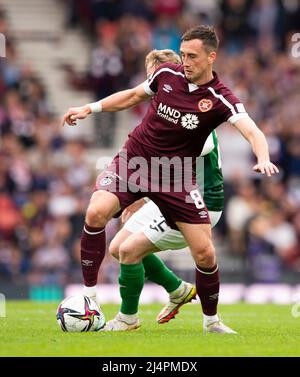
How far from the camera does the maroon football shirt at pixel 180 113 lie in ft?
30.7

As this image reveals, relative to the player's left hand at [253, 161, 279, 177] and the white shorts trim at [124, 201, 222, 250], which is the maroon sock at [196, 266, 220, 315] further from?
the player's left hand at [253, 161, 279, 177]

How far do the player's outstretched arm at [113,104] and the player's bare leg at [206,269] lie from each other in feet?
3.89

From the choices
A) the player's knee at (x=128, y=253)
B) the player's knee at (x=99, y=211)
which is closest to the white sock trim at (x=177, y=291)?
the player's knee at (x=128, y=253)

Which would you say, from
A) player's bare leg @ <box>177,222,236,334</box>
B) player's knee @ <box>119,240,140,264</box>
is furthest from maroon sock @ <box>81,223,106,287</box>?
player's bare leg @ <box>177,222,236,334</box>

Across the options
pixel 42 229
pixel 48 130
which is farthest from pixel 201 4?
pixel 42 229

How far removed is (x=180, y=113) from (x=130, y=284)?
156 cm

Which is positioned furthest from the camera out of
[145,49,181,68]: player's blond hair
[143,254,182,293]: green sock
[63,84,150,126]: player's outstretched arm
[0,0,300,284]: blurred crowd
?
[0,0,300,284]: blurred crowd

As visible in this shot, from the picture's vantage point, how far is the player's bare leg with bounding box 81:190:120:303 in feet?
30.9

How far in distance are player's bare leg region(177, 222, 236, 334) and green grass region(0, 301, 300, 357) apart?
19cm

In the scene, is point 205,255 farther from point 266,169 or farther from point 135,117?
point 135,117

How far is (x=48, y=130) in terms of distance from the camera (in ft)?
63.3

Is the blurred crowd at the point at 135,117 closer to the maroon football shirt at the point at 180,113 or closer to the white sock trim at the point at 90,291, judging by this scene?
the white sock trim at the point at 90,291
